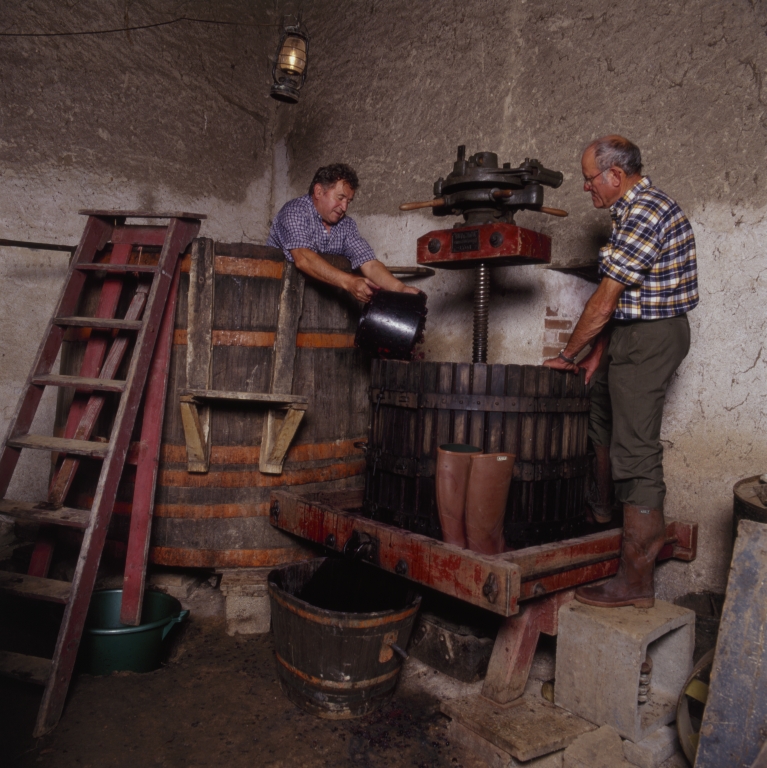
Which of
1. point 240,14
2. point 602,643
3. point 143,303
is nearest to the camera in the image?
point 602,643

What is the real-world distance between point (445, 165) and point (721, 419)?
233 cm

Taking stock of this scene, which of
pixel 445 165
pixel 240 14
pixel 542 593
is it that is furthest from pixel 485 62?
pixel 542 593

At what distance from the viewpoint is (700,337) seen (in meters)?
3.05

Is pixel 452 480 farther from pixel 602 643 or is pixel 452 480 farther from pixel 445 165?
pixel 445 165

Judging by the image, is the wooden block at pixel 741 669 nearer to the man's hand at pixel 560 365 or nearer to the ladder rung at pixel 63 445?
the man's hand at pixel 560 365

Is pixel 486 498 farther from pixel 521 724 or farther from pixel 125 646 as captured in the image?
pixel 125 646

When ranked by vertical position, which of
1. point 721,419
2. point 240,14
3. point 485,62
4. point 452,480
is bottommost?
point 452,480

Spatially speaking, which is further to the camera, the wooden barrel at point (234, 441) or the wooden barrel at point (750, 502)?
the wooden barrel at point (234, 441)

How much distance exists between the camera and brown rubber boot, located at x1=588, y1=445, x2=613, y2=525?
312cm

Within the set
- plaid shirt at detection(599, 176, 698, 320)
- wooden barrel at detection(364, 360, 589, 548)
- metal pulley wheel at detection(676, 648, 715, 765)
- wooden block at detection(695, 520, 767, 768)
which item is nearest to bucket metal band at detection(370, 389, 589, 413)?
wooden barrel at detection(364, 360, 589, 548)

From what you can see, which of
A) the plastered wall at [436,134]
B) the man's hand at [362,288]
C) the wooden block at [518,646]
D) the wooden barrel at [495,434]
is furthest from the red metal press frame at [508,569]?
the man's hand at [362,288]

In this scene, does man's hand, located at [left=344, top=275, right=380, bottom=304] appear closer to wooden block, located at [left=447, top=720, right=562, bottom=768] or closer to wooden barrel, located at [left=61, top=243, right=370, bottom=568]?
wooden barrel, located at [left=61, top=243, right=370, bottom=568]

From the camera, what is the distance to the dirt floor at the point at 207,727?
2.29m

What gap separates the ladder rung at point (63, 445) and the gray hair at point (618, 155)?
2464 mm
